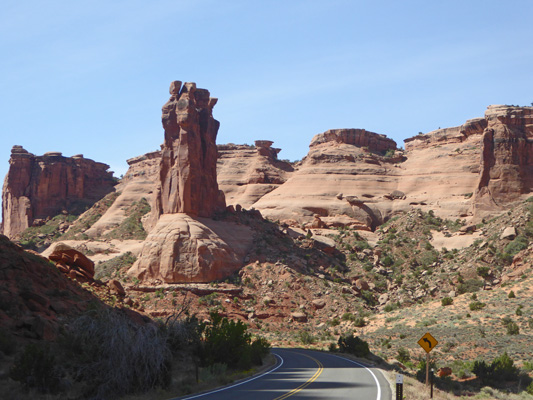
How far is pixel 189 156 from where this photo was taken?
67.8m

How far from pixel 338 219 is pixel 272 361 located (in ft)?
154

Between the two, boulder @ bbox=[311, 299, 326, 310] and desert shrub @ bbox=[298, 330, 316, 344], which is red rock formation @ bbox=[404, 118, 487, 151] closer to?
boulder @ bbox=[311, 299, 326, 310]

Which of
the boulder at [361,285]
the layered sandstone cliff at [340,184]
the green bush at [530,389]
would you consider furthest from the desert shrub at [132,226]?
the green bush at [530,389]

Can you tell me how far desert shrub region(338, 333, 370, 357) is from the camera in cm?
4007

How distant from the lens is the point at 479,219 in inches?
2815

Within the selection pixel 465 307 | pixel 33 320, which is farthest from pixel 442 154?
pixel 33 320

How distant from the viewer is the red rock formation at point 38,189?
113688 mm

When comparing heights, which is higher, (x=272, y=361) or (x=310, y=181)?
(x=310, y=181)

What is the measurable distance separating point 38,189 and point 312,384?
332 ft

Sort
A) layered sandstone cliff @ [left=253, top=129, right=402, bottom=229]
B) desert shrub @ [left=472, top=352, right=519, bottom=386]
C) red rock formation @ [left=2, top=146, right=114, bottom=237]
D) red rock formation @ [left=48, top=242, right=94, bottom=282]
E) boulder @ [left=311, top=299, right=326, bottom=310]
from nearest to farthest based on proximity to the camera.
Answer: desert shrub @ [left=472, top=352, right=519, bottom=386]
red rock formation @ [left=48, top=242, right=94, bottom=282]
boulder @ [left=311, top=299, right=326, bottom=310]
layered sandstone cliff @ [left=253, top=129, right=402, bottom=229]
red rock formation @ [left=2, top=146, right=114, bottom=237]

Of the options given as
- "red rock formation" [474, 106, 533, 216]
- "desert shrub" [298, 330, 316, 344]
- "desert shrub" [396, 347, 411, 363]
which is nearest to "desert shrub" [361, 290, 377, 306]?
"desert shrub" [298, 330, 316, 344]

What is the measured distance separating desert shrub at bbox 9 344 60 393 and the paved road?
4.71 meters

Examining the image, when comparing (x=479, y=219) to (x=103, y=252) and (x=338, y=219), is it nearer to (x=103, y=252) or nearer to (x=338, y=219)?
(x=338, y=219)

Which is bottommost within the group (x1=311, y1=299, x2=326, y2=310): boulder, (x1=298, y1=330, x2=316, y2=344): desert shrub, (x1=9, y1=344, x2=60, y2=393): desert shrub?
(x1=298, y1=330, x2=316, y2=344): desert shrub
